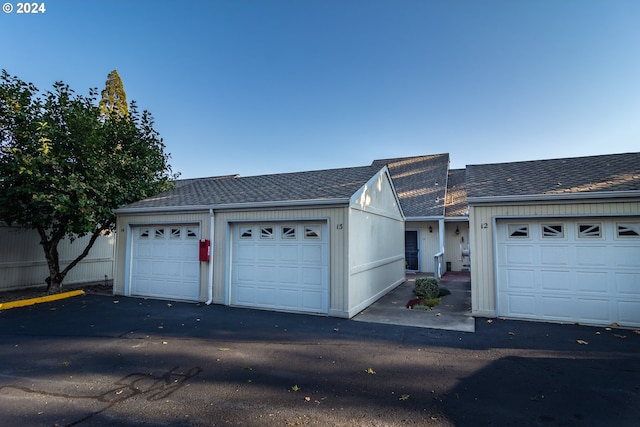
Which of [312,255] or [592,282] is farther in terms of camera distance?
[312,255]

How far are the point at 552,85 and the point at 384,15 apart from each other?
567cm

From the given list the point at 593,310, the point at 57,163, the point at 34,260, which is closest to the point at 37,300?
the point at 34,260

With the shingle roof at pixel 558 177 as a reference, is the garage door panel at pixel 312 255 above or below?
below

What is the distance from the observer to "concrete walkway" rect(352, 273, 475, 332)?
7.03 meters

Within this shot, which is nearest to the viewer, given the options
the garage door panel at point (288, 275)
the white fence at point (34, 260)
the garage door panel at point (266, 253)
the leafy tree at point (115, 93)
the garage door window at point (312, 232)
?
the garage door window at point (312, 232)

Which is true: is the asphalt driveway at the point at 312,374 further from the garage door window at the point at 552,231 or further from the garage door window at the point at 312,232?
the garage door window at the point at 312,232

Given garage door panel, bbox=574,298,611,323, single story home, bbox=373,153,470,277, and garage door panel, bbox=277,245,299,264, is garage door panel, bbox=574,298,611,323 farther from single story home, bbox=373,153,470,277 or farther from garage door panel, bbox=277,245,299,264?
single story home, bbox=373,153,470,277

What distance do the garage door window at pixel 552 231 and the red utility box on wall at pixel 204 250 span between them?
8.56m

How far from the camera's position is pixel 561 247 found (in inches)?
284

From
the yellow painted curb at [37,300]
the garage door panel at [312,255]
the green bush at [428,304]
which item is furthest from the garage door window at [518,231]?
the yellow painted curb at [37,300]

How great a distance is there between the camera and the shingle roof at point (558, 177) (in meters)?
7.27

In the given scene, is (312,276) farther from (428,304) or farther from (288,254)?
(428,304)

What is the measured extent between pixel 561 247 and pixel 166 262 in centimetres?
1067

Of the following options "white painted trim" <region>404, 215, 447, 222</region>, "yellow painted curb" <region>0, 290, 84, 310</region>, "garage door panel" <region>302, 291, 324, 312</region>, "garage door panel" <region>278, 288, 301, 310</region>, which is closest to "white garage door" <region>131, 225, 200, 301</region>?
"yellow painted curb" <region>0, 290, 84, 310</region>
